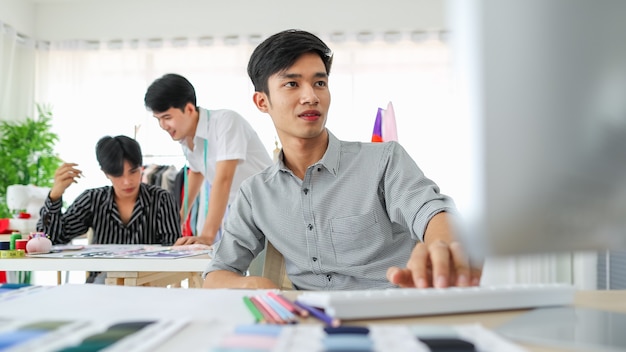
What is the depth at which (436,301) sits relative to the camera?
0.59 metres

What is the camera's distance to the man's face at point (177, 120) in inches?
97.0

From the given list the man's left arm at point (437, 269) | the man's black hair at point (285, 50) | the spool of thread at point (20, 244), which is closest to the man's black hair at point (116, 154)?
the spool of thread at point (20, 244)

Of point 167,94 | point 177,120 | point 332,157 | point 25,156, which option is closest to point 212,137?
point 177,120

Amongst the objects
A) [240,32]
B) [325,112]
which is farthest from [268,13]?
[325,112]

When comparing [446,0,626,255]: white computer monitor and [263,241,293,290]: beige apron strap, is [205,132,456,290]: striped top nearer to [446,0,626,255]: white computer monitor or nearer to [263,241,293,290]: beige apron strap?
[263,241,293,290]: beige apron strap

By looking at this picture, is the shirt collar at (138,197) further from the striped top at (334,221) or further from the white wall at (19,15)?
the white wall at (19,15)

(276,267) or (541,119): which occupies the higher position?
(541,119)

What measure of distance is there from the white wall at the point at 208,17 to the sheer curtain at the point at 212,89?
13cm

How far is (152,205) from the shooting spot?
2564 millimetres

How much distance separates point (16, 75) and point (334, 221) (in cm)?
466

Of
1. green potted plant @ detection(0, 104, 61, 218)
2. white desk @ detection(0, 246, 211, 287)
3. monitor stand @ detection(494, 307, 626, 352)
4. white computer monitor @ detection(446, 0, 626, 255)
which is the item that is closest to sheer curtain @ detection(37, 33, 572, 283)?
green potted plant @ detection(0, 104, 61, 218)

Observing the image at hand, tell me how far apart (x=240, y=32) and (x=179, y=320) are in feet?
15.5

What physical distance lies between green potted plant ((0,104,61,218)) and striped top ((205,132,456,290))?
12.4ft

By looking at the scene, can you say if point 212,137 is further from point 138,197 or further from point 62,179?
point 62,179
